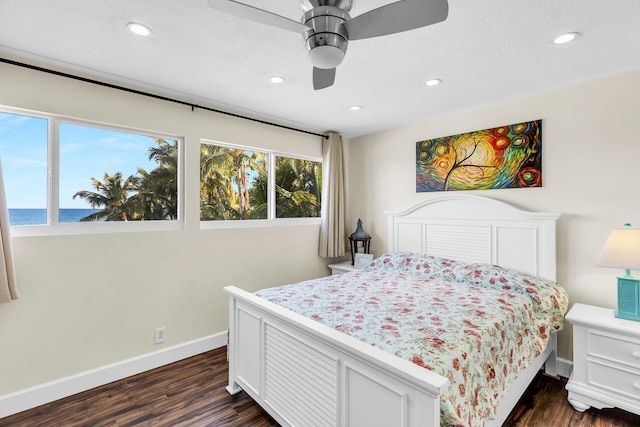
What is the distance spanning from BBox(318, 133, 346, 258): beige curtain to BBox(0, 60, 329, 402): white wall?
759 mm

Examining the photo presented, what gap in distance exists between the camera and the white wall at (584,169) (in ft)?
7.51

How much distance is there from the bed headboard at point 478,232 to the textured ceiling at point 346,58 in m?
1.04

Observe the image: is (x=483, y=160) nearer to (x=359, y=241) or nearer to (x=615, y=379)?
(x=359, y=241)

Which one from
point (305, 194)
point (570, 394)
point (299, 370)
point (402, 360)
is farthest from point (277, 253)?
point (570, 394)

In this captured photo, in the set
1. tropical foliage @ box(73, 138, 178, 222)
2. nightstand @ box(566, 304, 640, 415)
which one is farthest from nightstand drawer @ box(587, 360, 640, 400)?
tropical foliage @ box(73, 138, 178, 222)

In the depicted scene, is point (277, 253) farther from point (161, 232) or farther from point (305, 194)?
point (161, 232)

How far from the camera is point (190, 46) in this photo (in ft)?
6.35

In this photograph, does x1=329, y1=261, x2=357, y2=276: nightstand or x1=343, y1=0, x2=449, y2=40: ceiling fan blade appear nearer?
x1=343, y1=0, x2=449, y2=40: ceiling fan blade

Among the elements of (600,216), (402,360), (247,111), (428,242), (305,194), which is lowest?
(402,360)

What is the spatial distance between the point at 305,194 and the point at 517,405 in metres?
2.83

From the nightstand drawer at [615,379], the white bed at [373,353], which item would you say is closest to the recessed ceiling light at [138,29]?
the white bed at [373,353]

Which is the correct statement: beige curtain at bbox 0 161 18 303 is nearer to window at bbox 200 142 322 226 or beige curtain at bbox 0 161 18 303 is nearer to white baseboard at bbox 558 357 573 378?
window at bbox 200 142 322 226

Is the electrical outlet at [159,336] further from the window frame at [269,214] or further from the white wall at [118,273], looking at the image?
the window frame at [269,214]

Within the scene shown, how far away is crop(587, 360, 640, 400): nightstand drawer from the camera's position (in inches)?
74.9
